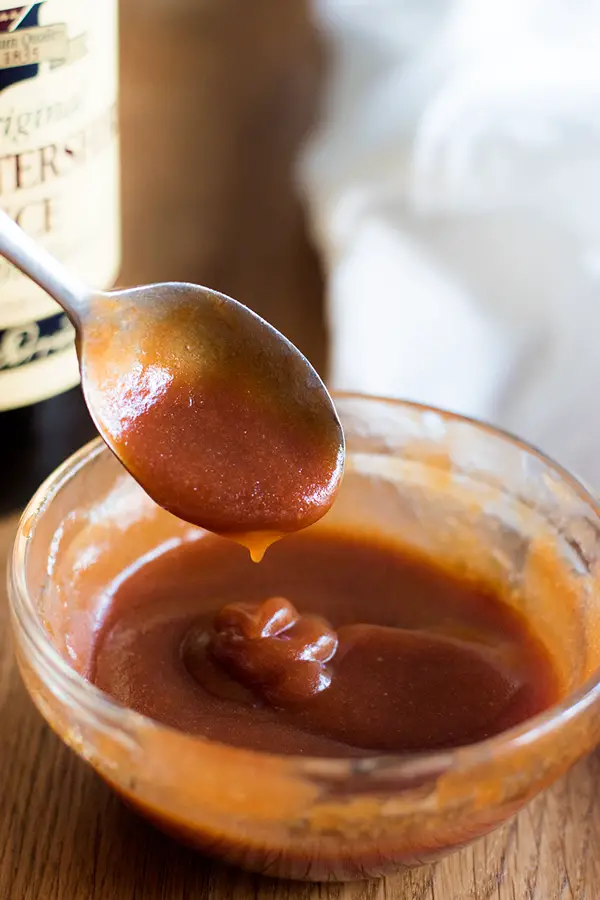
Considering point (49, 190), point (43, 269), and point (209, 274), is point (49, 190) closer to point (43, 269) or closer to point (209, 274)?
point (43, 269)

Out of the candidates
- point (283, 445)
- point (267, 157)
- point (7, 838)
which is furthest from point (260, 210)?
point (7, 838)

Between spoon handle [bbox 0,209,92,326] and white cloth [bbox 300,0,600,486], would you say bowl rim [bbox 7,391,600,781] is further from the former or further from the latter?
white cloth [bbox 300,0,600,486]

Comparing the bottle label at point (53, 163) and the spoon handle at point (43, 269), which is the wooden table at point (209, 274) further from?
the spoon handle at point (43, 269)

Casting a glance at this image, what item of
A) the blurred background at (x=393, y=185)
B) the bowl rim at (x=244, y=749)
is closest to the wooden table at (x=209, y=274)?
the blurred background at (x=393, y=185)

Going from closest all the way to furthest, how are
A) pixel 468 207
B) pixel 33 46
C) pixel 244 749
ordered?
pixel 244 749 → pixel 33 46 → pixel 468 207

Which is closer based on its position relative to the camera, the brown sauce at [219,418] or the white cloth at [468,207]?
the brown sauce at [219,418]

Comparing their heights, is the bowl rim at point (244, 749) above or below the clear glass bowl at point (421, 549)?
above

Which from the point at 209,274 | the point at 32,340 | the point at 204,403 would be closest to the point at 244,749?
the point at 204,403

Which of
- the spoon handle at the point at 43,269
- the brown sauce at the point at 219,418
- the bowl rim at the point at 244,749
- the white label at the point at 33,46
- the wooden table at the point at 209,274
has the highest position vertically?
the white label at the point at 33,46
